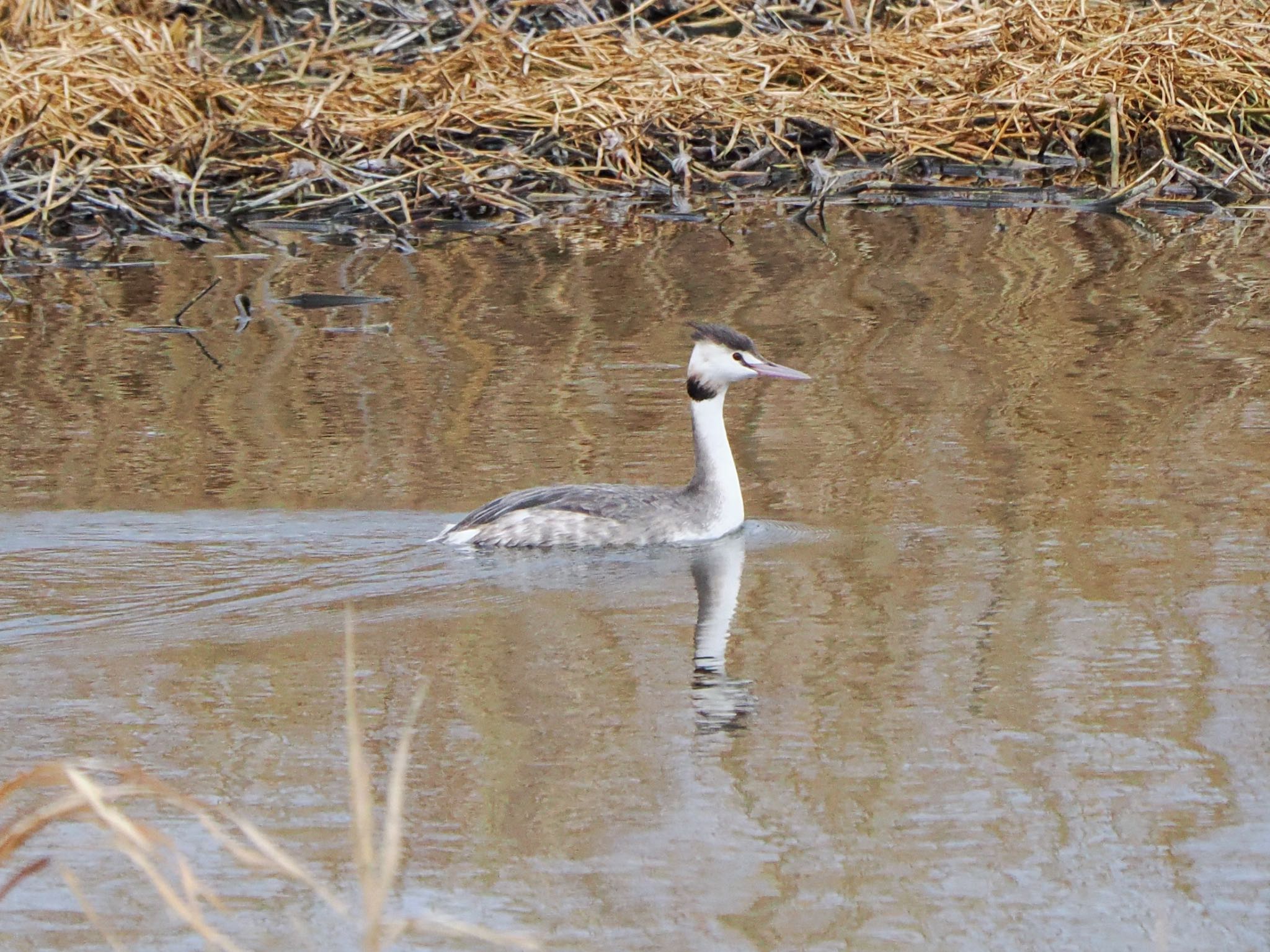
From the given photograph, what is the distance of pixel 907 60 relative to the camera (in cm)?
1398

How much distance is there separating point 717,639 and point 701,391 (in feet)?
5.55

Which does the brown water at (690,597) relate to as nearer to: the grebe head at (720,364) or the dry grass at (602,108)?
the grebe head at (720,364)

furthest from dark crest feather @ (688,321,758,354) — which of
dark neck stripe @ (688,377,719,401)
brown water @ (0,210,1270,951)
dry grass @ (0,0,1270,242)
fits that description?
dry grass @ (0,0,1270,242)

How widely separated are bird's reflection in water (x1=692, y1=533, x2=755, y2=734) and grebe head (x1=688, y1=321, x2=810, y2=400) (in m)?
0.60

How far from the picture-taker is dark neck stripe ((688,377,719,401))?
718cm

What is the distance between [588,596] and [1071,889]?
2.59 meters

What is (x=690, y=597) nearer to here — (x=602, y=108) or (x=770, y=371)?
(x=770, y=371)

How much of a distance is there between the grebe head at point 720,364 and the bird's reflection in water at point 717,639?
1.98 feet

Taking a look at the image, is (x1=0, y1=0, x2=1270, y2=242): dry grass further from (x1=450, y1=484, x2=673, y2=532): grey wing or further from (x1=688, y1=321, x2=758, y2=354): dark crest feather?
(x1=450, y1=484, x2=673, y2=532): grey wing

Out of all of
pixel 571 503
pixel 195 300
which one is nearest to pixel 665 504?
pixel 571 503

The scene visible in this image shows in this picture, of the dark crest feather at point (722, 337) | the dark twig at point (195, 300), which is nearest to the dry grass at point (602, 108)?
the dark twig at point (195, 300)

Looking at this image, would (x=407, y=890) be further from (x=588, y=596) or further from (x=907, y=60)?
(x=907, y=60)

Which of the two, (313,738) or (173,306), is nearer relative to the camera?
(313,738)

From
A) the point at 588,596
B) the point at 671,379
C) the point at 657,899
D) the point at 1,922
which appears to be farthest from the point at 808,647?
the point at 671,379
